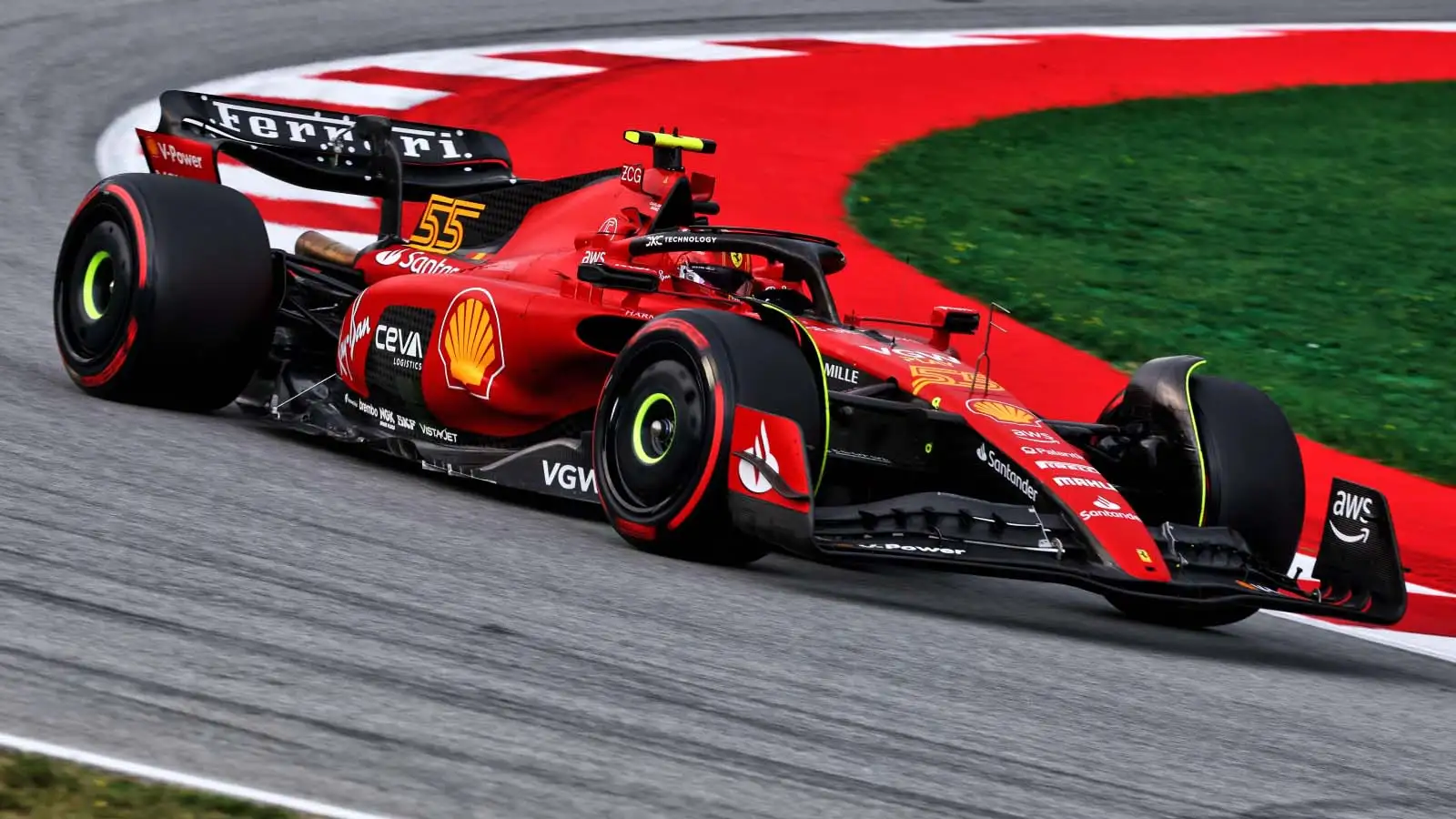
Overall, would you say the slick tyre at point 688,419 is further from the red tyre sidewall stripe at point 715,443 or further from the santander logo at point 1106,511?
the santander logo at point 1106,511

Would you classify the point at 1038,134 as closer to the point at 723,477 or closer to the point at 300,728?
the point at 723,477

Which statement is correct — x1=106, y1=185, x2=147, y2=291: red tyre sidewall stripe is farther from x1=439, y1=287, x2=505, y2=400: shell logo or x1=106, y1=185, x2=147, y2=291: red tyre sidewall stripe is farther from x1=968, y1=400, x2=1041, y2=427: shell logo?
x1=968, y1=400, x2=1041, y2=427: shell logo

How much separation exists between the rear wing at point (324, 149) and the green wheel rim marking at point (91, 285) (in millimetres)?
699

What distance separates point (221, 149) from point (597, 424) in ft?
9.84

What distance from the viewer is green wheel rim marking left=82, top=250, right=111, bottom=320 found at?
313 inches

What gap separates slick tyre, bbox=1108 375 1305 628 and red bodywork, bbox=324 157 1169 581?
2.09ft

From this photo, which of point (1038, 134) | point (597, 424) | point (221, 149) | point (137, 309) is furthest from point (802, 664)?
point (1038, 134)

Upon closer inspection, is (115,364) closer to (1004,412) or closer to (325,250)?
(325,250)

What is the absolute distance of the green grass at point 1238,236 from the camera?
10.6 meters

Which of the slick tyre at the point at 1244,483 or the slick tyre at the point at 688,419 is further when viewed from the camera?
the slick tyre at the point at 1244,483

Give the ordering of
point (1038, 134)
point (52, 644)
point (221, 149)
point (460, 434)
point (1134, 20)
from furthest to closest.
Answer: point (1134, 20) < point (1038, 134) < point (221, 149) < point (460, 434) < point (52, 644)

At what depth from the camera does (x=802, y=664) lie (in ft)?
16.5

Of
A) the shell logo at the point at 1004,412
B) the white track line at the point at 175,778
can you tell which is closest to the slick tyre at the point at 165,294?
the shell logo at the point at 1004,412

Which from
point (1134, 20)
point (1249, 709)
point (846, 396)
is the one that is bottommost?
point (1249, 709)
